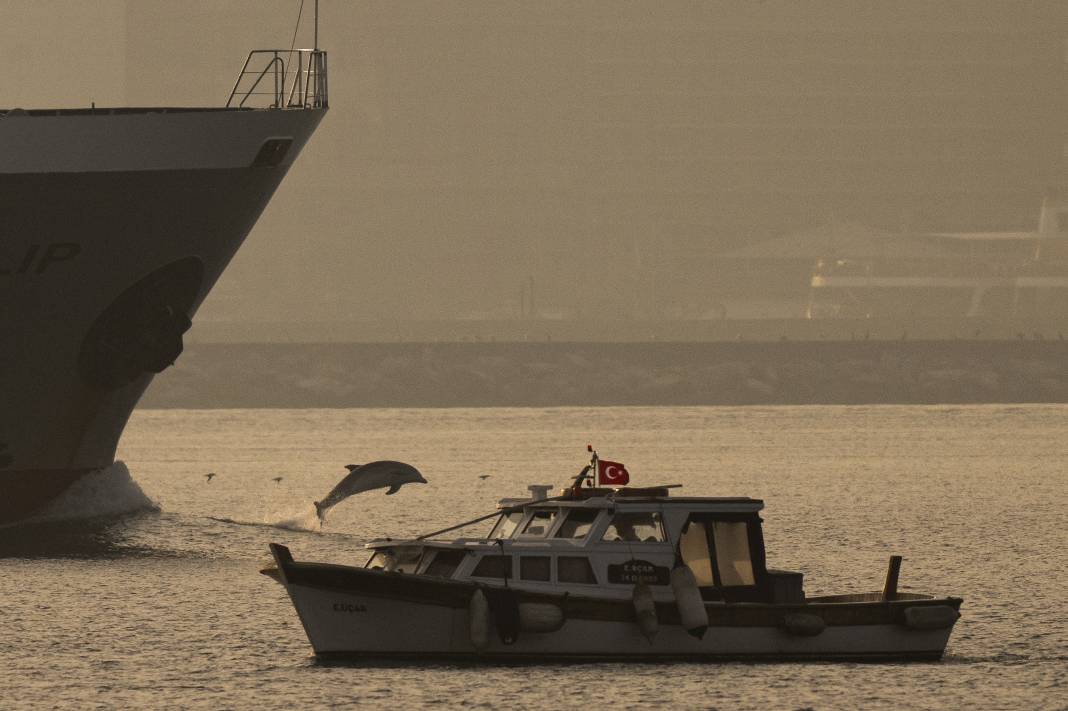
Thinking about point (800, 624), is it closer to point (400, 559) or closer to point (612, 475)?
point (612, 475)

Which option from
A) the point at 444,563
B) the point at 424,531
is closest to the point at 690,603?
the point at 444,563

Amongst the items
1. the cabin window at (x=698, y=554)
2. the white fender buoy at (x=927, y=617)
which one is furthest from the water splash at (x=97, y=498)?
the white fender buoy at (x=927, y=617)

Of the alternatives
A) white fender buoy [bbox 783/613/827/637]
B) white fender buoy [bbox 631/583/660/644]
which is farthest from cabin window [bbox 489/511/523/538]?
white fender buoy [bbox 783/613/827/637]

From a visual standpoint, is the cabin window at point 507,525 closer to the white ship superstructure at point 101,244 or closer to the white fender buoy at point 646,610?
the white fender buoy at point 646,610

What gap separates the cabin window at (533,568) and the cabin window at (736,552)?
3.42 meters

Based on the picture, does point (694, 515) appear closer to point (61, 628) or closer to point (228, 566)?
point (61, 628)

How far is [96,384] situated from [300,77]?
30.6 feet

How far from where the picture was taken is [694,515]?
35.1m

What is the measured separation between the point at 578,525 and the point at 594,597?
155cm

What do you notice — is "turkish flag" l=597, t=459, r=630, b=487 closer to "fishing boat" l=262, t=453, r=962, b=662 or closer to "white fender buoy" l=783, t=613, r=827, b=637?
"fishing boat" l=262, t=453, r=962, b=662

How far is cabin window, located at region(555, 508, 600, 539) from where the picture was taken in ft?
114

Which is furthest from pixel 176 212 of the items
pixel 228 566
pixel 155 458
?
pixel 155 458

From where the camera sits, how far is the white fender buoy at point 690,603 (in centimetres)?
3372

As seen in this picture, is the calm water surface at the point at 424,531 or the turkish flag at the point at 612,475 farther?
the turkish flag at the point at 612,475
